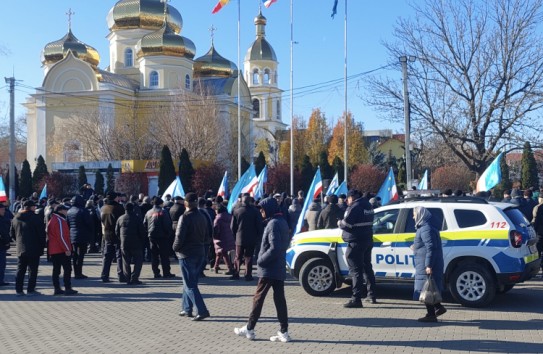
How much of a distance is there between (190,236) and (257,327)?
170 cm

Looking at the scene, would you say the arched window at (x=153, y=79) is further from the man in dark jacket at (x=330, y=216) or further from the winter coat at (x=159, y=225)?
the man in dark jacket at (x=330, y=216)

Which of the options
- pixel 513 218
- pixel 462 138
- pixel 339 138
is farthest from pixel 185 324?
pixel 339 138

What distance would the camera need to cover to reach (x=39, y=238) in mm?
12852

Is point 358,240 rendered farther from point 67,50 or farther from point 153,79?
point 67,50

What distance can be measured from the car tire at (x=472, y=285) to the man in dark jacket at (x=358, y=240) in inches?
56.6

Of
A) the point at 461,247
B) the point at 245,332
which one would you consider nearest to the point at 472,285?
the point at 461,247

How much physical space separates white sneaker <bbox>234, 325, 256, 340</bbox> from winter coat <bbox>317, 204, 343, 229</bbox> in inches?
264

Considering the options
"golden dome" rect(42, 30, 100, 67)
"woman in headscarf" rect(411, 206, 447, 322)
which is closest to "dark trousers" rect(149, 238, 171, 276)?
"woman in headscarf" rect(411, 206, 447, 322)

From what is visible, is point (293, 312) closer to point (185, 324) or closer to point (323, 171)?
point (185, 324)

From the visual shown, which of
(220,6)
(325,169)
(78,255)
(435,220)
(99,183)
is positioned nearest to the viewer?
(435,220)

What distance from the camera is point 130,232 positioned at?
46.0ft

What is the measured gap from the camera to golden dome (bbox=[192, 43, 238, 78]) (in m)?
73.2

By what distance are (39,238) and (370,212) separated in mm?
6363

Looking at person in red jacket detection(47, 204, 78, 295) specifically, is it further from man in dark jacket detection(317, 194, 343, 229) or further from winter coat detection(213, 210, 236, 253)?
man in dark jacket detection(317, 194, 343, 229)
